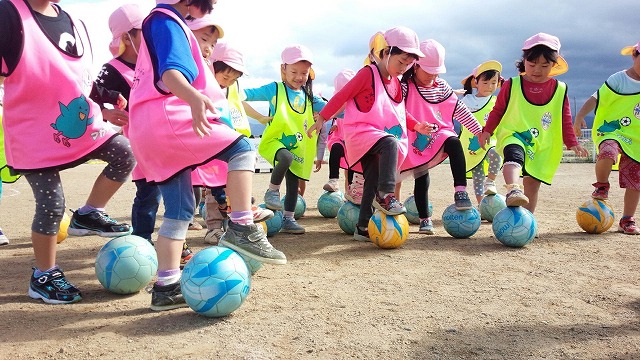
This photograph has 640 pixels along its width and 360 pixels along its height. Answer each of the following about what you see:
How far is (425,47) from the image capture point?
6.86m

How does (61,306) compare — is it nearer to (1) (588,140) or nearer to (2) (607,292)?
(2) (607,292)

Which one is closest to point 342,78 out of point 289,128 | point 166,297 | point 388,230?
point 289,128

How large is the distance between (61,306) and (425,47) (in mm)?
4785

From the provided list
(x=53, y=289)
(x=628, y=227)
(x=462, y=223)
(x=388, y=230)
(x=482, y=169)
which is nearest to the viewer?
(x=53, y=289)

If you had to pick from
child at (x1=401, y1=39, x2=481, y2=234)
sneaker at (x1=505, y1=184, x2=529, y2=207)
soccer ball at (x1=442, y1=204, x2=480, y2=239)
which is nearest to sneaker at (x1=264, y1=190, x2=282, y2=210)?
child at (x1=401, y1=39, x2=481, y2=234)

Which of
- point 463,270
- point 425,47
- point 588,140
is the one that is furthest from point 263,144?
point 588,140

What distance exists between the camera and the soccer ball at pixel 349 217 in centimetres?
683

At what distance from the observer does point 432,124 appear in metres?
6.86

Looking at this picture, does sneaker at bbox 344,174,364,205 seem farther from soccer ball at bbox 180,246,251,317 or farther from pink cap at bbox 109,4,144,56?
soccer ball at bbox 180,246,251,317

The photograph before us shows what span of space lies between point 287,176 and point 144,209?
279 cm

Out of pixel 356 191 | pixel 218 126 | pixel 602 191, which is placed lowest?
pixel 356 191

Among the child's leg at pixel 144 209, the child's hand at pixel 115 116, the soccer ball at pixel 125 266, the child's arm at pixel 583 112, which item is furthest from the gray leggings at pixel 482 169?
the soccer ball at pixel 125 266

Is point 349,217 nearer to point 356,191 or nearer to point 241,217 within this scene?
point 356,191

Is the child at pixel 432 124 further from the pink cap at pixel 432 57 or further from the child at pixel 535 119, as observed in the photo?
the child at pixel 535 119
